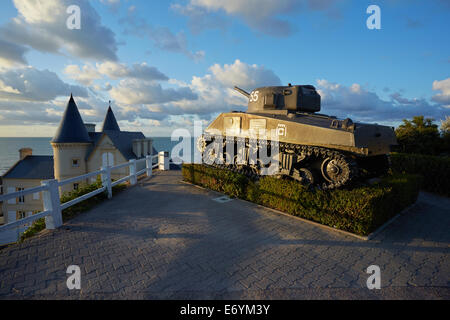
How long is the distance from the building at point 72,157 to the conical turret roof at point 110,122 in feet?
0.48

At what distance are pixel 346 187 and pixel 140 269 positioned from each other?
5.64m

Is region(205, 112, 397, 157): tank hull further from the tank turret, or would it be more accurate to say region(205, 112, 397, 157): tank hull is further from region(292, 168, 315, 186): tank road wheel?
Result: region(292, 168, 315, 186): tank road wheel

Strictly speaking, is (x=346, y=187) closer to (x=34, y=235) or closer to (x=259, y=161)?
(x=259, y=161)

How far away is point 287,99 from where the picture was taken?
9195 millimetres

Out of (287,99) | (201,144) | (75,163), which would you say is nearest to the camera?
(287,99)

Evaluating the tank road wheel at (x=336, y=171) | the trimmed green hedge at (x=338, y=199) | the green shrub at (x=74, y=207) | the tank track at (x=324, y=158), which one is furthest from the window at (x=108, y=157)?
the tank road wheel at (x=336, y=171)

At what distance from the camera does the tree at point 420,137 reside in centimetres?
1409

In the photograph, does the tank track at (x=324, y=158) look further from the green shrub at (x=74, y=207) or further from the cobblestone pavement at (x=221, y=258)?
the green shrub at (x=74, y=207)

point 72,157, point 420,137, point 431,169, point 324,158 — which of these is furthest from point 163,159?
point 72,157

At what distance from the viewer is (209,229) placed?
571 centimetres

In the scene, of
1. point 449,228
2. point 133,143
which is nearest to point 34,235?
point 449,228

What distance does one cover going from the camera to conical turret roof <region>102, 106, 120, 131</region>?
34438 mm

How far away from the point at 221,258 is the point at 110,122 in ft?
117

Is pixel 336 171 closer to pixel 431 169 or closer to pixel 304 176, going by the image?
pixel 304 176
